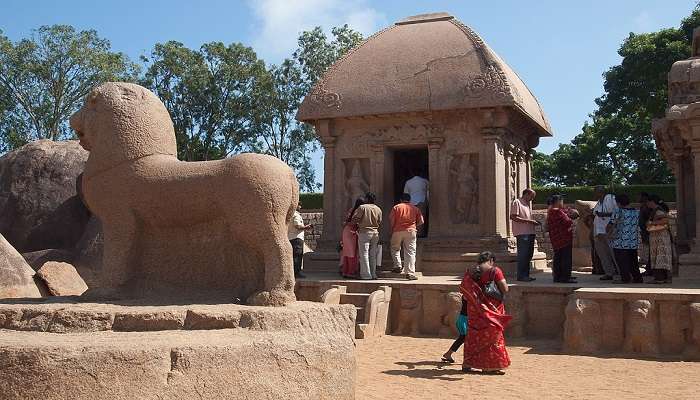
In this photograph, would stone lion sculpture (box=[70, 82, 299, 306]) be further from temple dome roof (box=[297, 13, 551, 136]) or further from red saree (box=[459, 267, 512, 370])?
temple dome roof (box=[297, 13, 551, 136])

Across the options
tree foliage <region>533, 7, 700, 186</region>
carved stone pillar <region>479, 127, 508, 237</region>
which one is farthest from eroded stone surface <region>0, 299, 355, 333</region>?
tree foliage <region>533, 7, 700, 186</region>

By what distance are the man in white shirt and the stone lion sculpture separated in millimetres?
5790

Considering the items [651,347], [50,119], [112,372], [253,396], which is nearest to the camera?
[112,372]

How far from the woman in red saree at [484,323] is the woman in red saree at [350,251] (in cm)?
327

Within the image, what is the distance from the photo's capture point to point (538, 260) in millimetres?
11555

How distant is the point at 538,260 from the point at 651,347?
451 centimetres

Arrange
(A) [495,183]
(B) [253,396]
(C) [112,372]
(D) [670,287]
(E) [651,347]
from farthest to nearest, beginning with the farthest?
(A) [495,183] < (D) [670,287] < (E) [651,347] < (B) [253,396] < (C) [112,372]

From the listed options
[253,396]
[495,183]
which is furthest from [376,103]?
[253,396]

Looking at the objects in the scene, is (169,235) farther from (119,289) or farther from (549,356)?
(549,356)

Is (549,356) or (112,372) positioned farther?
(549,356)

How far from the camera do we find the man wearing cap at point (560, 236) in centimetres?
869

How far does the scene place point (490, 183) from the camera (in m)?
10.5

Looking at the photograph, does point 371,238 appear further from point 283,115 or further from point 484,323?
point 283,115

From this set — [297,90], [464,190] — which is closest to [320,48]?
[297,90]
